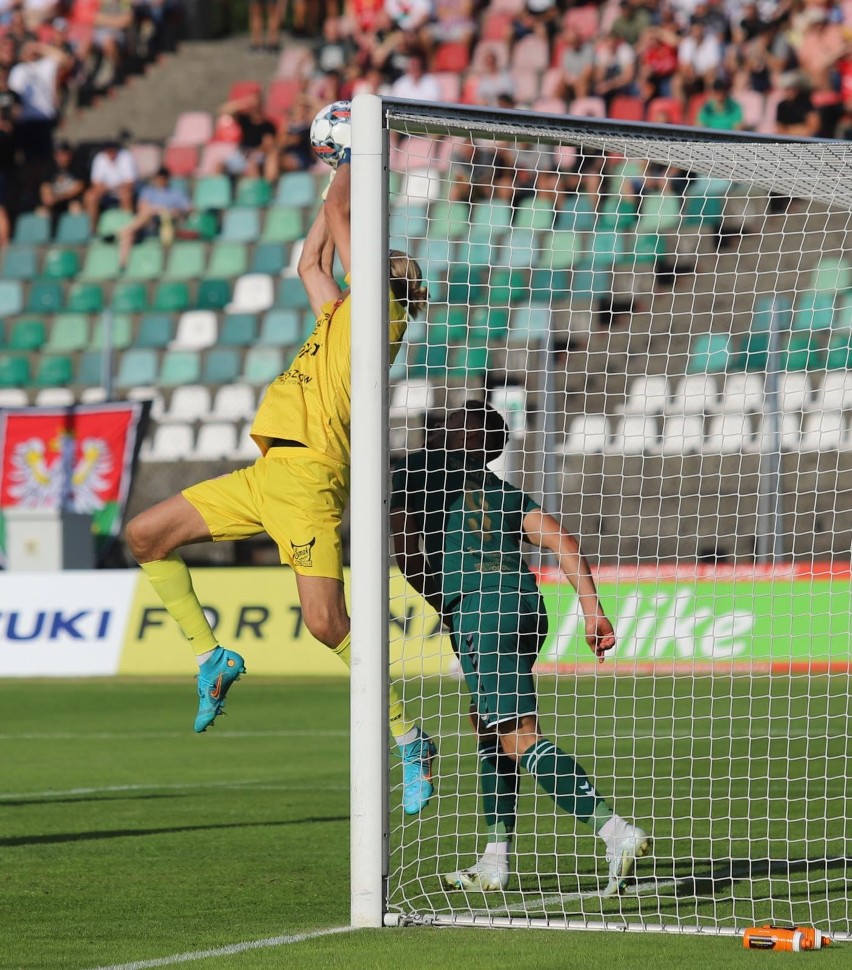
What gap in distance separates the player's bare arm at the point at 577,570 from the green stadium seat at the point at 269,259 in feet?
56.5

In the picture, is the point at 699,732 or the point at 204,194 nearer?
the point at 699,732

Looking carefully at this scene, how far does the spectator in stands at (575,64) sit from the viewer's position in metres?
23.8

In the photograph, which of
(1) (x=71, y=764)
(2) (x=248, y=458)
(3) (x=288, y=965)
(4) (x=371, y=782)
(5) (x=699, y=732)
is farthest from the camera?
(2) (x=248, y=458)

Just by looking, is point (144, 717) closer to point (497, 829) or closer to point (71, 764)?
point (71, 764)

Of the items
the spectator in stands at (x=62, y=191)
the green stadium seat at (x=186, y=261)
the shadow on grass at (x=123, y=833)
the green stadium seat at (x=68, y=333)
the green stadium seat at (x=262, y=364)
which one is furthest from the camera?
the spectator in stands at (x=62, y=191)

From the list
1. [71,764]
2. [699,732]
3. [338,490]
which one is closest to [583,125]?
[338,490]

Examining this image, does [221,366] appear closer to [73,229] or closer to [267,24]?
[73,229]

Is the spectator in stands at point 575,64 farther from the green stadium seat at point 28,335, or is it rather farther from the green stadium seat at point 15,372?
the green stadium seat at point 15,372

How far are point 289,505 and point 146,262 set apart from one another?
18.8 metres

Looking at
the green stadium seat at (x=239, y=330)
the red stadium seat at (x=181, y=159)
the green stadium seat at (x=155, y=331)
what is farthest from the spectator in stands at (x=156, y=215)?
the green stadium seat at (x=239, y=330)

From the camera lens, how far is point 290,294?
76.2 feet

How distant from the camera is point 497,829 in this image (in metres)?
7.03

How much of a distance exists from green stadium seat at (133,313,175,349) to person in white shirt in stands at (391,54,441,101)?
4488 mm

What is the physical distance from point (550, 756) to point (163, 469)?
12904mm
